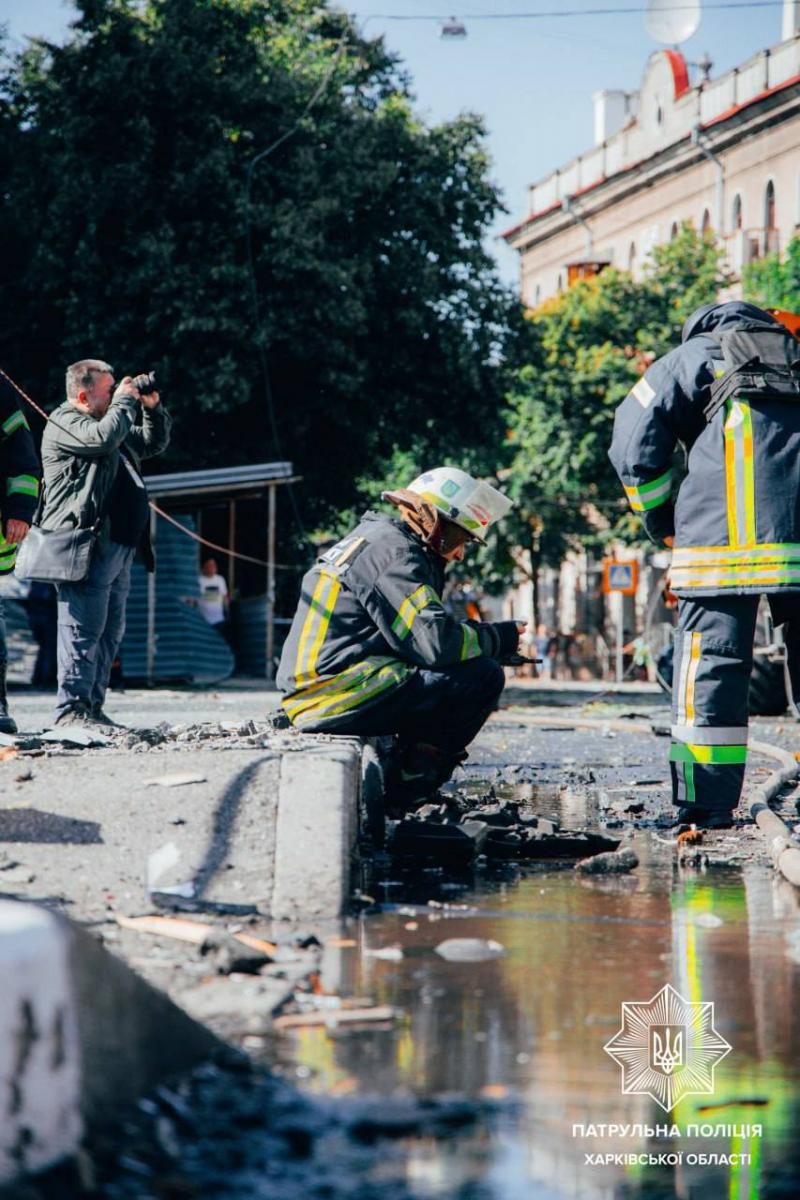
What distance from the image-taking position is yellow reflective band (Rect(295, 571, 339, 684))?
20.8 ft

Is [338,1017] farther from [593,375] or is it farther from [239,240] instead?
[593,375]

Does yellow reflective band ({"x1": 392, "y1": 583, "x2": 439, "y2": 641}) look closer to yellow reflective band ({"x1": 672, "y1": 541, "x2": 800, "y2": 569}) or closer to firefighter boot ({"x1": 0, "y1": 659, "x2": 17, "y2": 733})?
yellow reflective band ({"x1": 672, "y1": 541, "x2": 800, "y2": 569})

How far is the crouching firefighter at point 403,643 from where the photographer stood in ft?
20.5

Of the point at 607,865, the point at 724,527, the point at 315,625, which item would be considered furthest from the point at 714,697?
the point at 315,625

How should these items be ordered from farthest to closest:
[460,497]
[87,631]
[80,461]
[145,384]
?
[145,384] → [80,461] → [87,631] → [460,497]

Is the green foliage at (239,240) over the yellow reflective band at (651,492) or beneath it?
over

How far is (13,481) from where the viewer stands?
7.71m

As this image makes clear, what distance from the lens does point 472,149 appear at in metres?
28.8

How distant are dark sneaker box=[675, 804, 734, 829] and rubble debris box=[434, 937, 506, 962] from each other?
6.99 ft

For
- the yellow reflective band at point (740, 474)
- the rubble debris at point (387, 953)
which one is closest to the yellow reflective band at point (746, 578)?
the yellow reflective band at point (740, 474)

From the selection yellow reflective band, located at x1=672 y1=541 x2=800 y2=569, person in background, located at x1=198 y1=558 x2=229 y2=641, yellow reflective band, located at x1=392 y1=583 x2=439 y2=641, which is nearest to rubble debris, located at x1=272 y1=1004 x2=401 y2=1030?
yellow reflective band, located at x1=392 y1=583 x2=439 y2=641

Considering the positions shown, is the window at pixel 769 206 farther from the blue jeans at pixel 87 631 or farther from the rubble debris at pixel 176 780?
the rubble debris at pixel 176 780

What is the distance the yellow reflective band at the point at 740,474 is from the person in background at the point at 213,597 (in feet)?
54.7

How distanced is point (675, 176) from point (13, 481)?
47.9 m
